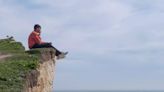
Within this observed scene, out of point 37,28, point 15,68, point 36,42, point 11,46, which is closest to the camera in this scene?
point 15,68

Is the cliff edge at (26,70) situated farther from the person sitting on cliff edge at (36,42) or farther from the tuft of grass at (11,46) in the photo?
the person sitting on cliff edge at (36,42)

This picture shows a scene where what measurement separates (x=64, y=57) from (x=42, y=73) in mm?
3267

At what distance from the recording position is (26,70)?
16.0 m

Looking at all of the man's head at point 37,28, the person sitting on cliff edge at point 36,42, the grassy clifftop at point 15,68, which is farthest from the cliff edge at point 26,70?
the man's head at point 37,28

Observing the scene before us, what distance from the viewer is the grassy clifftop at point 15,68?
1498 cm

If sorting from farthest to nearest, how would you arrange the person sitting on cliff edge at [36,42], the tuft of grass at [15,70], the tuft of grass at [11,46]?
the tuft of grass at [11,46], the person sitting on cliff edge at [36,42], the tuft of grass at [15,70]

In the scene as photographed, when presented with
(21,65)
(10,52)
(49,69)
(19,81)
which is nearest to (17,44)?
(10,52)

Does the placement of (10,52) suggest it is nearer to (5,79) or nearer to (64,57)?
(64,57)

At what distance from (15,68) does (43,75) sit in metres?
1.30

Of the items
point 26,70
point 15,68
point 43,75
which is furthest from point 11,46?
point 26,70

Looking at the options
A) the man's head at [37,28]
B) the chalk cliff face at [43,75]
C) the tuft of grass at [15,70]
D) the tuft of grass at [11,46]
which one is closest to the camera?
the tuft of grass at [15,70]

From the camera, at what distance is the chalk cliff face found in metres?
15.7

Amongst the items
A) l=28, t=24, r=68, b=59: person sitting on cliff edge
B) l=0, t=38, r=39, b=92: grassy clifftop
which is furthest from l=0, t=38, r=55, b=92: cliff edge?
l=28, t=24, r=68, b=59: person sitting on cliff edge

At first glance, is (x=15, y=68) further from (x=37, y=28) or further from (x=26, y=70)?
(x=37, y=28)
